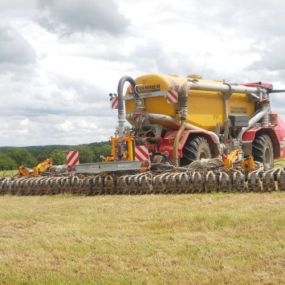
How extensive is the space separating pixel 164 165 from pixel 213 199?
3.25 m

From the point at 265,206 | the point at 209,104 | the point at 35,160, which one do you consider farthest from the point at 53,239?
the point at 35,160

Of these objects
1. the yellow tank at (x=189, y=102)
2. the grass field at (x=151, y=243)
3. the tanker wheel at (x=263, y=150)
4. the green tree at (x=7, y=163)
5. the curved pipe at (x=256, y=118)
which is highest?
the yellow tank at (x=189, y=102)

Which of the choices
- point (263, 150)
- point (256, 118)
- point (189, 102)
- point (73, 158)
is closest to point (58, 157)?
point (73, 158)

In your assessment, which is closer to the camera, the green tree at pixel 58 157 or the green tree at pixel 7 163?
the green tree at pixel 58 157

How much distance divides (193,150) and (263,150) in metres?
3.36

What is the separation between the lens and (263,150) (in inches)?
661

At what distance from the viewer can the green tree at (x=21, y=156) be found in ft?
106

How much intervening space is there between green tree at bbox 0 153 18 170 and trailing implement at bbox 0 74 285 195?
18.7m

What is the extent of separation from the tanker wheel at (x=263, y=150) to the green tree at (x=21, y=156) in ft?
57.1

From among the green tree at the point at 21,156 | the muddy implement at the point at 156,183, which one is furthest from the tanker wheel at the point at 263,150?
the green tree at the point at 21,156

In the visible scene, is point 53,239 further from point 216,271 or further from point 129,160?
point 129,160

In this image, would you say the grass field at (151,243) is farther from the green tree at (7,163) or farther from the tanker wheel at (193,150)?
the green tree at (7,163)

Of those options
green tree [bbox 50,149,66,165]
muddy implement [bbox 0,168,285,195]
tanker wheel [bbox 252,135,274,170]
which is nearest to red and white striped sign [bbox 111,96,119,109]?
muddy implement [bbox 0,168,285,195]

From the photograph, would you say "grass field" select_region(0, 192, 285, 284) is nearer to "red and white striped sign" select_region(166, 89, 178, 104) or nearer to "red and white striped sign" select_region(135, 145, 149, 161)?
"red and white striped sign" select_region(135, 145, 149, 161)
